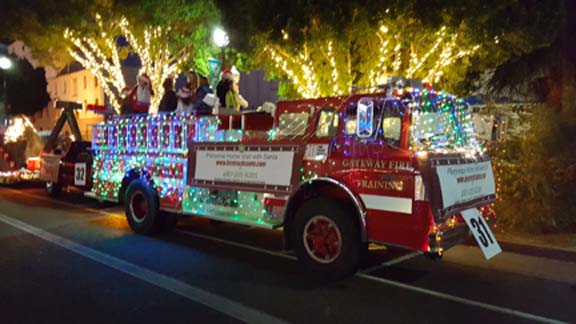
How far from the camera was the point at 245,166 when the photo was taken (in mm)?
7168

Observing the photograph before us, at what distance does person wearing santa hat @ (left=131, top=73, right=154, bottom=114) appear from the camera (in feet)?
33.7

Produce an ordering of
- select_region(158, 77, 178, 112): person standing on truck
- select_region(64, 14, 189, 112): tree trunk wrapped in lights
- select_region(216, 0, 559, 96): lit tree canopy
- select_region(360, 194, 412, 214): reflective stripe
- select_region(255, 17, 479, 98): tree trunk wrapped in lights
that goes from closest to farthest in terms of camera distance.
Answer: select_region(360, 194, 412, 214): reflective stripe → select_region(216, 0, 559, 96): lit tree canopy → select_region(158, 77, 178, 112): person standing on truck → select_region(255, 17, 479, 98): tree trunk wrapped in lights → select_region(64, 14, 189, 112): tree trunk wrapped in lights

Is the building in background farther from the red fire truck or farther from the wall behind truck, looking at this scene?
the red fire truck

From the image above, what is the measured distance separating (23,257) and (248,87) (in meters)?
18.9

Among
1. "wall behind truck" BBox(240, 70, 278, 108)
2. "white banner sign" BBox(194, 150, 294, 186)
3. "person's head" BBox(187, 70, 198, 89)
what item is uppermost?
"wall behind truck" BBox(240, 70, 278, 108)

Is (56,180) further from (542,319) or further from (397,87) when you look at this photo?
(542,319)

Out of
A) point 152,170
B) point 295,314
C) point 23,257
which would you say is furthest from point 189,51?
point 295,314

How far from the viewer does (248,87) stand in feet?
82.8

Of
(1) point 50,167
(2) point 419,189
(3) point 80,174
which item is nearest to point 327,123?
(2) point 419,189

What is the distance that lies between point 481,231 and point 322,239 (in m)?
1.97

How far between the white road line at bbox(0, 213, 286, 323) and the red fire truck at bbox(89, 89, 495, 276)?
1436 mm

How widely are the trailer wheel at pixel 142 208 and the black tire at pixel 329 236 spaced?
318 centimetres

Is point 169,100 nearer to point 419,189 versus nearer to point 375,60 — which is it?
point 375,60

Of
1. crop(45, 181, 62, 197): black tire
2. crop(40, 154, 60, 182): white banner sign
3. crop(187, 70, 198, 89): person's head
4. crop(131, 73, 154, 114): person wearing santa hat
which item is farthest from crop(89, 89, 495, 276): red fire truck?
crop(45, 181, 62, 197): black tire
